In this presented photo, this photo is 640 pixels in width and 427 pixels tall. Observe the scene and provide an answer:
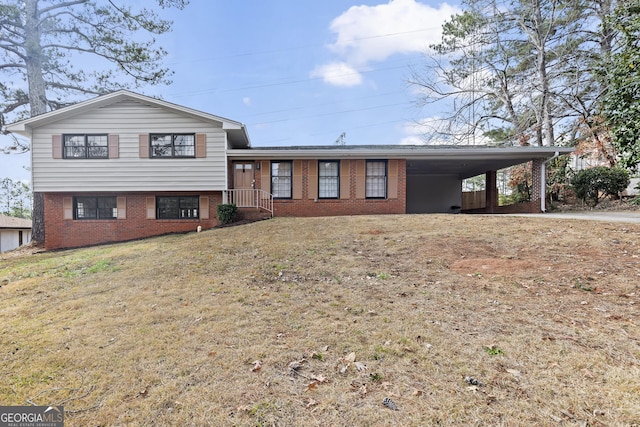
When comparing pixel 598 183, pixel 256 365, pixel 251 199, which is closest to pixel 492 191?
pixel 598 183

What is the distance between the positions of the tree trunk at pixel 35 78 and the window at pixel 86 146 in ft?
11.8

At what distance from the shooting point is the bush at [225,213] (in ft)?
40.3

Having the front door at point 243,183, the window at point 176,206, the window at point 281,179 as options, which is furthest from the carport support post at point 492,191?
the window at point 176,206

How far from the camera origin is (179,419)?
2230mm

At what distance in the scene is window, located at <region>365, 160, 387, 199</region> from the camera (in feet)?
44.2

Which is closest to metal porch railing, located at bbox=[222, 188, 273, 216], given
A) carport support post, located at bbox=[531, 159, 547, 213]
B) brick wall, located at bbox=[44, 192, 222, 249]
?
brick wall, located at bbox=[44, 192, 222, 249]

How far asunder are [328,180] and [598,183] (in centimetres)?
1200

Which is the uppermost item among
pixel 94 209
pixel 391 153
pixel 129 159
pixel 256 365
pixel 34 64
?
pixel 34 64

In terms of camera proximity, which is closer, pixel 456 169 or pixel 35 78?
pixel 35 78

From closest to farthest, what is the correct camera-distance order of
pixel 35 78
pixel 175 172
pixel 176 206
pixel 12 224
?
1. pixel 175 172
2. pixel 176 206
3. pixel 35 78
4. pixel 12 224

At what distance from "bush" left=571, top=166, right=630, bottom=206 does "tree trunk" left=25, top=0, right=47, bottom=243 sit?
965 inches

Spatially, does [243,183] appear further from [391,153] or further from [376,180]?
[391,153]

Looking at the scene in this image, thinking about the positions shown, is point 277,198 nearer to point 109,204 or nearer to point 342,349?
point 109,204

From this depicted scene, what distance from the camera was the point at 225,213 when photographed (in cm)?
1228
